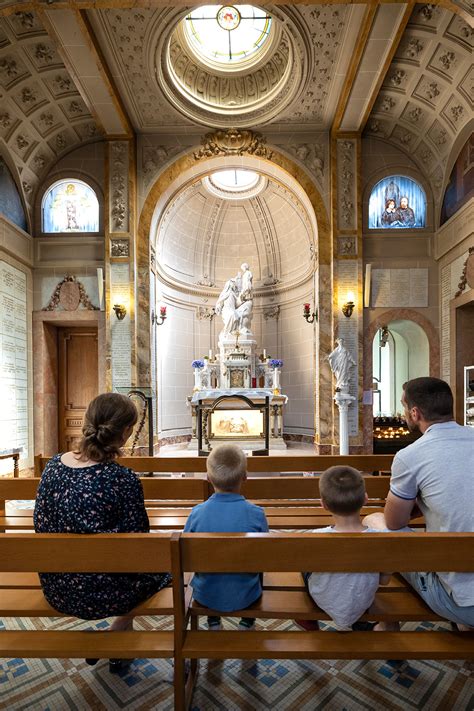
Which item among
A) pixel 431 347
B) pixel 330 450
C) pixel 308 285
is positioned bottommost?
pixel 330 450

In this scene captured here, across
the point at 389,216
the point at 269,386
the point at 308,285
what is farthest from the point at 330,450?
the point at 389,216

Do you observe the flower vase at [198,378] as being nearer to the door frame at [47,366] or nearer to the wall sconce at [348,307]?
the door frame at [47,366]

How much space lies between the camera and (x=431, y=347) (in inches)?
386

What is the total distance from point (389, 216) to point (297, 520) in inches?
355

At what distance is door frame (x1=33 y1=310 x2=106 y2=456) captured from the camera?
9781 mm

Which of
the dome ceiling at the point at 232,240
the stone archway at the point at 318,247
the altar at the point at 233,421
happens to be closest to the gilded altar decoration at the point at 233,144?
the stone archway at the point at 318,247

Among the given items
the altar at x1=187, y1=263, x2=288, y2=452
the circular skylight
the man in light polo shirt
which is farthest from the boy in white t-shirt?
the circular skylight

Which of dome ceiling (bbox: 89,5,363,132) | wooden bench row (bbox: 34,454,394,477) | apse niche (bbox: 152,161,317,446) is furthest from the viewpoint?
apse niche (bbox: 152,161,317,446)

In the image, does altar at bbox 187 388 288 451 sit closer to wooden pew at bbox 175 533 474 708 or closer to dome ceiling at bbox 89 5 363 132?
dome ceiling at bbox 89 5 363 132

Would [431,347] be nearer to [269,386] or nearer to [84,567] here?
[269,386]

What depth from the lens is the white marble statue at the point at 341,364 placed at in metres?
9.34

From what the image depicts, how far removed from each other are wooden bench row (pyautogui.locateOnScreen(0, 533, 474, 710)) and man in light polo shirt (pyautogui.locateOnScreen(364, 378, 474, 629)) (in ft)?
0.45

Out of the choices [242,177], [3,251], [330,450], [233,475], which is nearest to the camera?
[233,475]

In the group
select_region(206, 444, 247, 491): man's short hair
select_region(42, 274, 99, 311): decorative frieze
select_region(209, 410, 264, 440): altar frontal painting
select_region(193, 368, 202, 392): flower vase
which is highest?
select_region(42, 274, 99, 311): decorative frieze
